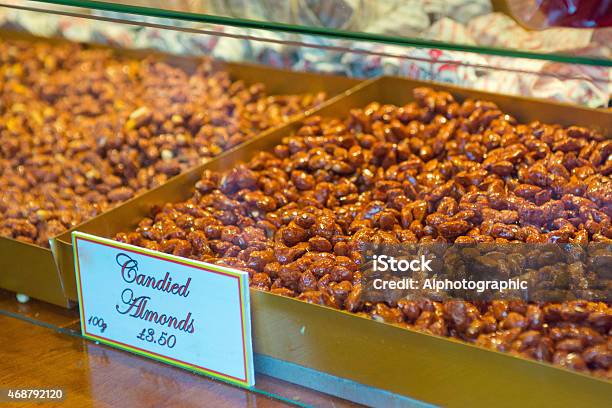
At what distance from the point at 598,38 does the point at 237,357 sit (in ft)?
2.35

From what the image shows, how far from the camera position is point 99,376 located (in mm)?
1268

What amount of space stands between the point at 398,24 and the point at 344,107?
674 millimetres

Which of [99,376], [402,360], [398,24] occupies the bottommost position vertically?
[99,376]

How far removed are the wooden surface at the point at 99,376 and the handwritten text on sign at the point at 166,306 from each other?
22mm

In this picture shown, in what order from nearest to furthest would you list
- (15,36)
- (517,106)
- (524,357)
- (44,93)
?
(524,357) → (517,106) → (44,93) → (15,36)

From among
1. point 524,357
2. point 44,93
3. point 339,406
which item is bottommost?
point 339,406

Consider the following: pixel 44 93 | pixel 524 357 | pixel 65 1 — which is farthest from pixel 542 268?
pixel 44 93

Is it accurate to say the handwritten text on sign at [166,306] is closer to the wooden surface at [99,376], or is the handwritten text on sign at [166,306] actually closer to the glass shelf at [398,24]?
the wooden surface at [99,376]

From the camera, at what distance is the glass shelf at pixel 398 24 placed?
1072 mm

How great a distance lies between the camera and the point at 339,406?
1160 mm

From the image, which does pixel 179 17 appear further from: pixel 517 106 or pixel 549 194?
pixel 517 106
